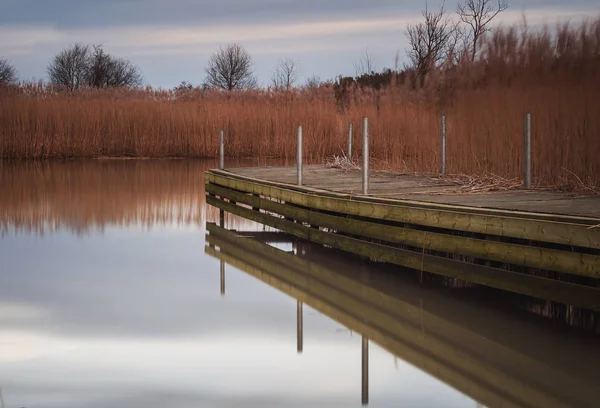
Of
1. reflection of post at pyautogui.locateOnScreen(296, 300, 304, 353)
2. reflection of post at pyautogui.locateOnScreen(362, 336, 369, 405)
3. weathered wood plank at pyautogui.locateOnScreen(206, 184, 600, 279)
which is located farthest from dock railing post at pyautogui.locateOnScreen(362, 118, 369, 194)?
reflection of post at pyautogui.locateOnScreen(362, 336, 369, 405)

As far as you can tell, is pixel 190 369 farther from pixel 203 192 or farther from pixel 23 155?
pixel 23 155

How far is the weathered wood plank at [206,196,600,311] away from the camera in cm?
491

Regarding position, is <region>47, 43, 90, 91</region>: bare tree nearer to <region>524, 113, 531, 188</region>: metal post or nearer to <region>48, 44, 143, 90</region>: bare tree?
<region>48, 44, 143, 90</region>: bare tree

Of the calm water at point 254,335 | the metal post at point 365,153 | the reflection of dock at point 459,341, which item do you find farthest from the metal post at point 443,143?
the reflection of dock at point 459,341

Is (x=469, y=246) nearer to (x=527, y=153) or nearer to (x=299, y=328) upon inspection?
(x=299, y=328)

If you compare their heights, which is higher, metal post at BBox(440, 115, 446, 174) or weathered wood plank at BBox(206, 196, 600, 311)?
metal post at BBox(440, 115, 446, 174)

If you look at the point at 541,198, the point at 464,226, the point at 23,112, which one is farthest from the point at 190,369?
the point at 23,112

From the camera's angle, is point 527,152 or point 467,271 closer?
point 467,271

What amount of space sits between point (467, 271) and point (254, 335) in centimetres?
163

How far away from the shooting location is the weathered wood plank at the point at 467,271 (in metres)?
4.91

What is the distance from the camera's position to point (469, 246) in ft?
19.2

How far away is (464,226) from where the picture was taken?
595 cm

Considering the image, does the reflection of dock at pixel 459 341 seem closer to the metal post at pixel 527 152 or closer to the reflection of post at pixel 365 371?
the reflection of post at pixel 365 371

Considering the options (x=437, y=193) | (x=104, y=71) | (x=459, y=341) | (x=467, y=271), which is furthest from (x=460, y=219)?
(x=104, y=71)
